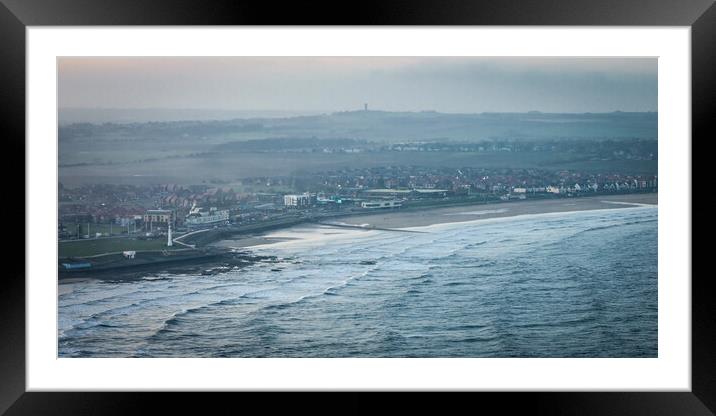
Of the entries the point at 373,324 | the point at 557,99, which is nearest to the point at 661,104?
the point at 557,99

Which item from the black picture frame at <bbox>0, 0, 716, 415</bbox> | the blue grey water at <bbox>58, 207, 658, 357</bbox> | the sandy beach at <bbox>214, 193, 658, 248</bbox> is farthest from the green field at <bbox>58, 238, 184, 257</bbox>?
the black picture frame at <bbox>0, 0, 716, 415</bbox>

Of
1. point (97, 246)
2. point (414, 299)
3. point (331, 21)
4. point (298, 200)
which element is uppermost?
point (331, 21)

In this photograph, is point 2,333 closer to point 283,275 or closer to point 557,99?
point 283,275

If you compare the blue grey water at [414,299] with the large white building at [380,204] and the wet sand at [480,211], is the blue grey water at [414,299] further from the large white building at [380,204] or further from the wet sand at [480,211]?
the large white building at [380,204]

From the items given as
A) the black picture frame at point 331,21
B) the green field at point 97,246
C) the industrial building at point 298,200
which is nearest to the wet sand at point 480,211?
the industrial building at point 298,200

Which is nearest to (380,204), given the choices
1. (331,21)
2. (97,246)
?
(97,246)

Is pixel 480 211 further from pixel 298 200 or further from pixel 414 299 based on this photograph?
pixel 298 200

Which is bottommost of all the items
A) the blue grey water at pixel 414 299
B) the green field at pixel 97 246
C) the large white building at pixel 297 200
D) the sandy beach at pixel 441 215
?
the blue grey water at pixel 414 299
